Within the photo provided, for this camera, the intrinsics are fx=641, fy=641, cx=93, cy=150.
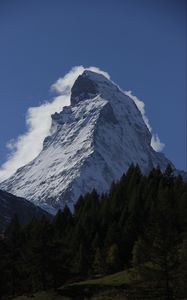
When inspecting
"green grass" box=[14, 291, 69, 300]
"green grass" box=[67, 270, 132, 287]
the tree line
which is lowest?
"green grass" box=[14, 291, 69, 300]

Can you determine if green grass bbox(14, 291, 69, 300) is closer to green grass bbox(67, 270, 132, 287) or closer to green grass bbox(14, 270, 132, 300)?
green grass bbox(14, 270, 132, 300)

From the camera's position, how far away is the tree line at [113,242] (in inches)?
2453

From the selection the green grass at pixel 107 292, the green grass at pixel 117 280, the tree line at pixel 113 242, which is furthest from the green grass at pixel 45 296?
the green grass at pixel 117 280

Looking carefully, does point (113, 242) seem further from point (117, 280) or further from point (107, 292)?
point (107, 292)

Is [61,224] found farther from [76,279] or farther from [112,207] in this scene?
[76,279]

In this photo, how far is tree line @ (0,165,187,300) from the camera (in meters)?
62.3

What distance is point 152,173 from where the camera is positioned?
14350 cm

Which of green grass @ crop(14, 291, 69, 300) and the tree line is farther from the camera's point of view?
green grass @ crop(14, 291, 69, 300)

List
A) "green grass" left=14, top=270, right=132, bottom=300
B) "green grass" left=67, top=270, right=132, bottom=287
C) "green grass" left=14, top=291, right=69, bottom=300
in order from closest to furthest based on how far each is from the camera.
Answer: "green grass" left=14, top=270, right=132, bottom=300 < "green grass" left=14, top=291, right=69, bottom=300 < "green grass" left=67, top=270, right=132, bottom=287

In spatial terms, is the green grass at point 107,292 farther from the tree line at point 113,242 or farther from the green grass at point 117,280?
the tree line at point 113,242

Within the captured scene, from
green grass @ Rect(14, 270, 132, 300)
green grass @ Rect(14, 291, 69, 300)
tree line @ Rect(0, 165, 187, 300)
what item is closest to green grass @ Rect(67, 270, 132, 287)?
green grass @ Rect(14, 270, 132, 300)

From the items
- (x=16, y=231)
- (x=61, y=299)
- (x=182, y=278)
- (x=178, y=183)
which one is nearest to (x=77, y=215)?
(x=178, y=183)

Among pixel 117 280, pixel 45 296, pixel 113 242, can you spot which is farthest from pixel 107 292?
pixel 113 242

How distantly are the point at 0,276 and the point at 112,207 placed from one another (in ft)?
131
